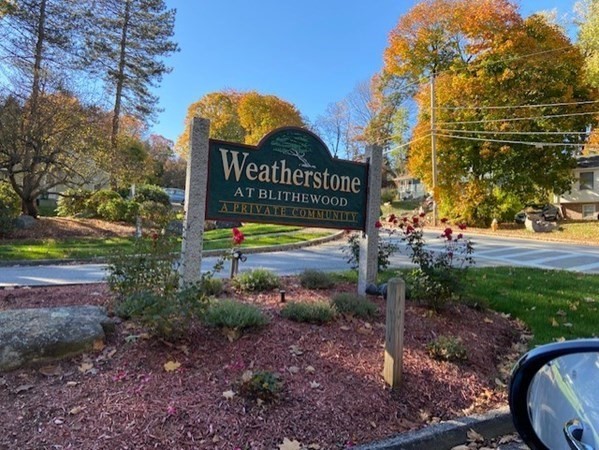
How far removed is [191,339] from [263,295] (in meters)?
1.63

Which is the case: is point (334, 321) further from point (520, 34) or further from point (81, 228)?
point (520, 34)

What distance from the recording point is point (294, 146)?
16.4 ft

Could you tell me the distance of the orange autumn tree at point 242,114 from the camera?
38188mm

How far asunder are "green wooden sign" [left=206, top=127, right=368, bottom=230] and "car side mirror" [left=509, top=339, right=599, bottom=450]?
3.70 m

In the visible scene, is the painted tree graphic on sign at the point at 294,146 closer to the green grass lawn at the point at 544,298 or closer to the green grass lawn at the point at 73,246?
the green grass lawn at the point at 544,298

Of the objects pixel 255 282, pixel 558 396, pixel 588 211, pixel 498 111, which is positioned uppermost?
pixel 498 111

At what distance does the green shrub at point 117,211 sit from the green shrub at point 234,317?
1570 cm

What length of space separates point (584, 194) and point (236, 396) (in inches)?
1272

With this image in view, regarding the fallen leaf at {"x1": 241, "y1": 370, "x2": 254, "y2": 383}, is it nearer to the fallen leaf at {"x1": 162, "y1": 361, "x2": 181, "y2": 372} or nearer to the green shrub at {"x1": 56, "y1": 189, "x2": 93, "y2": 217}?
the fallen leaf at {"x1": 162, "y1": 361, "x2": 181, "y2": 372}

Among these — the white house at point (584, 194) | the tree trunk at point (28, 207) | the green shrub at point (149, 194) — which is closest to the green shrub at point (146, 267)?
the tree trunk at point (28, 207)

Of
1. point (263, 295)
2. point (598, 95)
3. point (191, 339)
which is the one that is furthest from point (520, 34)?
point (191, 339)

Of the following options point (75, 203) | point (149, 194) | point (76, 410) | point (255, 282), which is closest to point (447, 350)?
point (255, 282)

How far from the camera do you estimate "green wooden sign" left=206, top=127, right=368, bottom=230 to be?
4.59 meters

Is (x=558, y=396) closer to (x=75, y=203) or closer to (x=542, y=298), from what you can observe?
(x=542, y=298)
